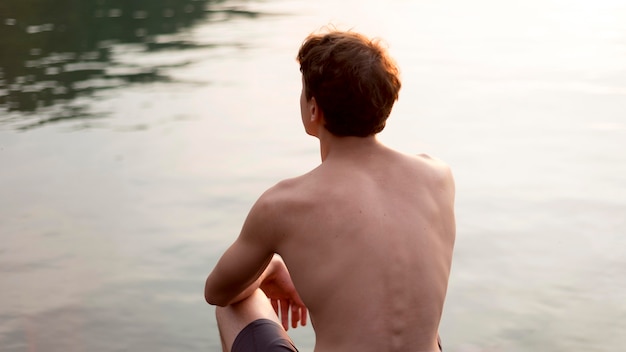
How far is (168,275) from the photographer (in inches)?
171

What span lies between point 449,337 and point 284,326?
1.05 metres

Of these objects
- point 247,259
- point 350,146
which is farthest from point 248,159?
point 350,146

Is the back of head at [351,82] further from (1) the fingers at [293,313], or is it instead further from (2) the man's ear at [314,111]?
(1) the fingers at [293,313]

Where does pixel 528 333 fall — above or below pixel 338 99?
below

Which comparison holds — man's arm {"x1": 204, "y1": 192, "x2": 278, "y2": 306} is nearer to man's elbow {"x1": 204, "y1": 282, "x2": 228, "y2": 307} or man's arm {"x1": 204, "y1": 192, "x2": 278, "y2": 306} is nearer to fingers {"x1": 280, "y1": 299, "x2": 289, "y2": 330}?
man's elbow {"x1": 204, "y1": 282, "x2": 228, "y2": 307}

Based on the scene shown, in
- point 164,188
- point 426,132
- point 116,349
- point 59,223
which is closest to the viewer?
point 116,349

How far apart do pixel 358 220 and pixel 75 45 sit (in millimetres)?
7190

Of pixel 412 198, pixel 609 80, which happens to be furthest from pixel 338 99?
pixel 609 80

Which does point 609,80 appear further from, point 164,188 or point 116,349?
point 116,349

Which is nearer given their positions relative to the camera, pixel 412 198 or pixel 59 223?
pixel 412 198

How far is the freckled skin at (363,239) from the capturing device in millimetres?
2268

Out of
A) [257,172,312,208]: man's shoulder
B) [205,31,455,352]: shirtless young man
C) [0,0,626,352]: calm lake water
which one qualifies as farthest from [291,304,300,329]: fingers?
[0,0,626,352]: calm lake water

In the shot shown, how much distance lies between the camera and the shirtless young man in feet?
7.45

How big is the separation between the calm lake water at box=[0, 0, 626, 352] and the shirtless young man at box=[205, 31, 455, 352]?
4.63 feet
